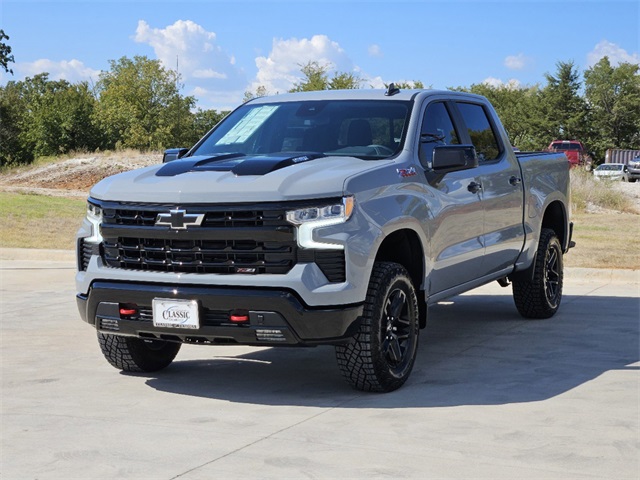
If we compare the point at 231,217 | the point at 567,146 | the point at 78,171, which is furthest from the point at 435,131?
the point at 567,146

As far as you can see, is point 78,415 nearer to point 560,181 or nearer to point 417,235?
point 417,235

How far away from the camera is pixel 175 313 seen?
20.1 feet

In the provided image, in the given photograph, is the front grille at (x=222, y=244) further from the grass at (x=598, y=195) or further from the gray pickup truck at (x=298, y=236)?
the grass at (x=598, y=195)

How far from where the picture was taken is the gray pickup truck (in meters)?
5.98

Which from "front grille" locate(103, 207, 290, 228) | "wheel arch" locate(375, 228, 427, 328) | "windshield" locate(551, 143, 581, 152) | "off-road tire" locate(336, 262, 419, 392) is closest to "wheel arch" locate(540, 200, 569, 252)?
"wheel arch" locate(375, 228, 427, 328)

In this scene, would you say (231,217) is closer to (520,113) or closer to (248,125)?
(248,125)

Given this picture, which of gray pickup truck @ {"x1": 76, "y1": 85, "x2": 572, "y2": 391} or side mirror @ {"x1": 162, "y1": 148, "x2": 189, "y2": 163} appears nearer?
gray pickup truck @ {"x1": 76, "y1": 85, "x2": 572, "y2": 391}

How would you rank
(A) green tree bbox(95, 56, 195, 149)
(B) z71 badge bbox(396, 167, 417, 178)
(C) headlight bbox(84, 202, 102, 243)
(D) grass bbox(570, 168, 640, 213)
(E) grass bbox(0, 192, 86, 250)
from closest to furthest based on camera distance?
(C) headlight bbox(84, 202, 102, 243), (B) z71 badge bbox(396, 167, 417, 178), (E) grass bbox(0, 192, 86, 250), (D) grass bbox(570, 168, 640, 213), (A) green tree bbox(95, 56, 195, 149)

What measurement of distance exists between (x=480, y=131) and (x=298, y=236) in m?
3.14

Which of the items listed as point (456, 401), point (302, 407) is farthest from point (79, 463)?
point (456, 401)

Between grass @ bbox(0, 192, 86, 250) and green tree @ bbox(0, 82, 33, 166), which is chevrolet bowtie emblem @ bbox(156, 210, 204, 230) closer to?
grass @ bbox(0, 192, 86, 250)

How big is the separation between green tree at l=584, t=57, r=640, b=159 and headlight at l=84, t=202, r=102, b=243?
77019mm

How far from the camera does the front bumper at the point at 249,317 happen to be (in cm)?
593

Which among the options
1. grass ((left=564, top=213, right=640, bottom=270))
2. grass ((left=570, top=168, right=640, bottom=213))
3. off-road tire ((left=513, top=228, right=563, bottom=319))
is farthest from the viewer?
grass ((left=570, top=168, right=640, bottom=213))
